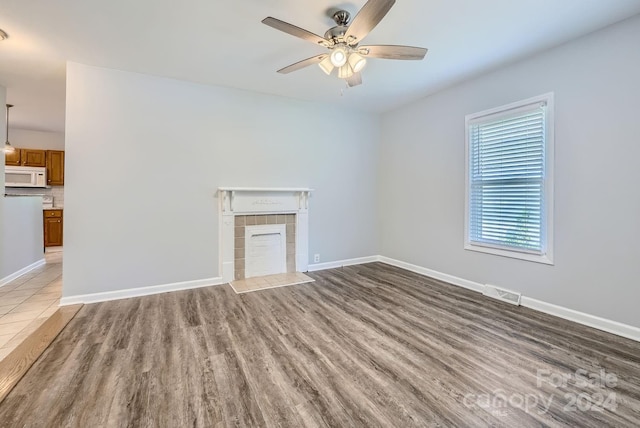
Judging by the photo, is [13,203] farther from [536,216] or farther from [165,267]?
[536,216]

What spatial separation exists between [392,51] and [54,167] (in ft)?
25.9

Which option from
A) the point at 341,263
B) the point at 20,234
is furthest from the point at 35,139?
the point at 341,263

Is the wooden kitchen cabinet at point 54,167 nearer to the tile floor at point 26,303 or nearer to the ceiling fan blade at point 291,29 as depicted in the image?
the tile floor at point 26,303

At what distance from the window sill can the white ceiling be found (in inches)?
84.7

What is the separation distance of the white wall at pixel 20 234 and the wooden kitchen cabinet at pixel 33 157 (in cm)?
221

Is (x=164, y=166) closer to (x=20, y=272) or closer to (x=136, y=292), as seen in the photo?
(x=136, y=292)

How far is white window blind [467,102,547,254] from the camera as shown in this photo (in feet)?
A: 10.0

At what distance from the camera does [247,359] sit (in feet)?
7.08

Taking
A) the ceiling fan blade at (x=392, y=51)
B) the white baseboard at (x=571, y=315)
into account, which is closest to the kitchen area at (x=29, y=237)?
the ceiling fan blade at (x=392, y=51)

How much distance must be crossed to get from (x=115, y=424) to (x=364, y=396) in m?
1.39

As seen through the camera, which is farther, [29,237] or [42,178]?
[42,178]

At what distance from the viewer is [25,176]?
6238mm

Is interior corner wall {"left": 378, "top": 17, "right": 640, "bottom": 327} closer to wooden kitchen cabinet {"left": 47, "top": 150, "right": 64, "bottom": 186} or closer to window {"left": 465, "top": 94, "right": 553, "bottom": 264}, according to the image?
window {"left": 465, "top": 94, "right": 553, "bottom": 264}

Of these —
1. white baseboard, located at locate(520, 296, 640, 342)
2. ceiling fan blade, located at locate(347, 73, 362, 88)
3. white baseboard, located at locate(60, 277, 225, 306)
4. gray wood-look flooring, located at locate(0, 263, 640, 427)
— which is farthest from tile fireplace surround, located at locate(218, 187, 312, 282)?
white baseboard, located at locate(520, 296, 640, 342)
